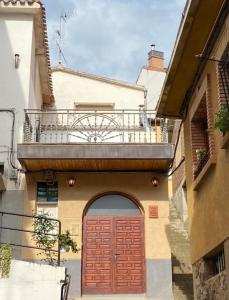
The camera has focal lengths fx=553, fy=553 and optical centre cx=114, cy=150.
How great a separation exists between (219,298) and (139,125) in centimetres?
971

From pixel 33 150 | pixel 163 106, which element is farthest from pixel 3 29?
pixel 163 106

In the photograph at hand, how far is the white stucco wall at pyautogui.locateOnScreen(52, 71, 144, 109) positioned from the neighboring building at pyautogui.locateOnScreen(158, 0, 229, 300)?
8811 millimetres

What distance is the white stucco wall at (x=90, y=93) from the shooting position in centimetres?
2130

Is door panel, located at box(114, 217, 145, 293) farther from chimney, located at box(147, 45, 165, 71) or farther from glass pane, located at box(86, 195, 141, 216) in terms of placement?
chimney, located at box(147, 45, 165, 71)

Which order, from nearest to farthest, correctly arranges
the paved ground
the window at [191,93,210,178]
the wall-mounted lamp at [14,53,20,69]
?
the window at [191,93,210,178] < the paved ground < the wall-mounted lamp at [14,53,20,69]

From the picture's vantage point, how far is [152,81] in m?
31.7

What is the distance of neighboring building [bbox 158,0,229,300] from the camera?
8.98 metres

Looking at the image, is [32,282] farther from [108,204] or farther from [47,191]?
[108,204]

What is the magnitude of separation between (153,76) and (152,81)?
1.72 ft

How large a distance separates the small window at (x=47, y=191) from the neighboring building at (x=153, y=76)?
13727mm

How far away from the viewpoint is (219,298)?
367 inches

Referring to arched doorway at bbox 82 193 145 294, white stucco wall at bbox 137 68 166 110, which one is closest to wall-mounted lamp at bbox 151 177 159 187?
arched doorway at bbox 82 193 145 294

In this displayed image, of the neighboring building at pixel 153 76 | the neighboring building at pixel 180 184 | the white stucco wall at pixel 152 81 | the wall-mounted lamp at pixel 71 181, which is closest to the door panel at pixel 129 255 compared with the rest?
the wall-mounted lamp at pixel 71 181

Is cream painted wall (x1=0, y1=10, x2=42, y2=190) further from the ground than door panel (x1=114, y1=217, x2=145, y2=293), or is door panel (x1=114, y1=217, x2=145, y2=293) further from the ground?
cream painted wall (x1=0, y1=10, x2=42, y2=190)
